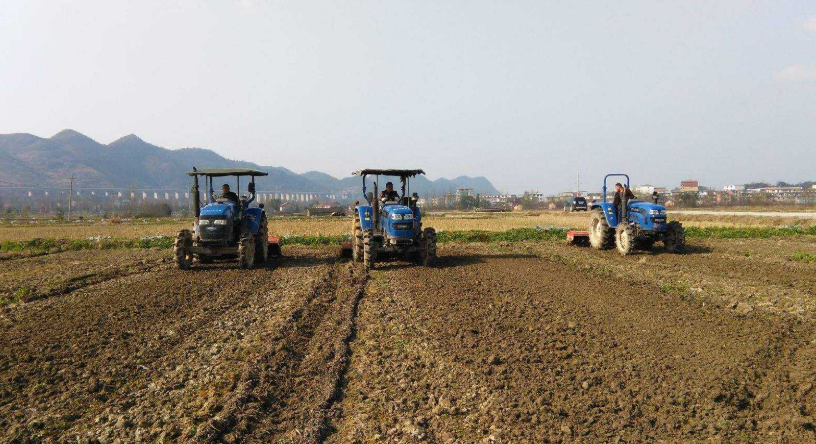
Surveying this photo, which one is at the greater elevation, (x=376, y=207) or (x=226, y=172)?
(x=226, y=172)

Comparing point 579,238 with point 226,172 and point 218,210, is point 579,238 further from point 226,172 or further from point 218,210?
point 218,210

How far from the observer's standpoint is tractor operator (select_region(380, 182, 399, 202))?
14664 mm

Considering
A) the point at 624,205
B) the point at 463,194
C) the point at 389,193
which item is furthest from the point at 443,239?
the point at 463,194

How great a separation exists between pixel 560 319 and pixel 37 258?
18.3m

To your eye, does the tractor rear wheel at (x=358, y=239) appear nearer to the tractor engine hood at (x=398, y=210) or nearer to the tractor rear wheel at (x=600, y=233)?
the tractor engine hood at (x=398, y=210)

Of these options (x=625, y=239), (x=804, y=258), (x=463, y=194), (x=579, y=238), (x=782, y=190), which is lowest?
(x=804, y=258)

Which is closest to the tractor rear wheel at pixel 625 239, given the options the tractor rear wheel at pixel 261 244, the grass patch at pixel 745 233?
the grass patch at pixel 745 233

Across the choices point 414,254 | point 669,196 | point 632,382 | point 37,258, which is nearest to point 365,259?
point 414,254

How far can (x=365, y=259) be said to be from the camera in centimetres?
1352

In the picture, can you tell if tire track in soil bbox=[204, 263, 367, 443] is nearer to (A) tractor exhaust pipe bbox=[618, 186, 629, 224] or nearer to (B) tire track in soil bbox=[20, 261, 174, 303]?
(B) tire track in soil bbox=[20, 261, 174, 303]

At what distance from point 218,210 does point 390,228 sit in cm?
410

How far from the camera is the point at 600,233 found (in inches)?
671

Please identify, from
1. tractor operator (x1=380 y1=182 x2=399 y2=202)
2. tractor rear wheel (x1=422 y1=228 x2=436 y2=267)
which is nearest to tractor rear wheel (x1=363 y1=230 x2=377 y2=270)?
tractor rear wheel (x1=422 y1=228 x2=436 y2=267)

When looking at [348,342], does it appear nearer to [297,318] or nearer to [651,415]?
[297,318]
